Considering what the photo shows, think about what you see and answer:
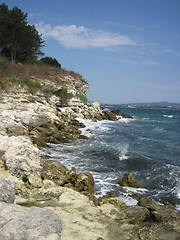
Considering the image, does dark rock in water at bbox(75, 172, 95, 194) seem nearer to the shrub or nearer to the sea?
the sea

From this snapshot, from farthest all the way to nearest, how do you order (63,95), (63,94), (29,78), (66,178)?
(63,95) < (63,94) < (29,78) < (66,178)

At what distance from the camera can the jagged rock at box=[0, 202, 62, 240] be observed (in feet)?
10.9

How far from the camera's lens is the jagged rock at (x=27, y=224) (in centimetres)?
331

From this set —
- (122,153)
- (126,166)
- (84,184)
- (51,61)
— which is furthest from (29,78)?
(51,61)

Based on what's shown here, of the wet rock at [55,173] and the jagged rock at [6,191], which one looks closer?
the jagged rock at [6,191]

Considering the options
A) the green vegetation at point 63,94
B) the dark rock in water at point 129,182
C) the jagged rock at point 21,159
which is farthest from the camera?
the green vegetation at point 63,94

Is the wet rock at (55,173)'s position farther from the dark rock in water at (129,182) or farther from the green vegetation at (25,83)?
the green vegetation at (25,83)

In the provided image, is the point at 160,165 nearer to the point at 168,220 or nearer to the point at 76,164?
the point at 76,164

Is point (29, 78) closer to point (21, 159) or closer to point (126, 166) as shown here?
point (126, 166)

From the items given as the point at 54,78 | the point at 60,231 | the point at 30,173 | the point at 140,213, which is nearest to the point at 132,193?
the point at 140,213

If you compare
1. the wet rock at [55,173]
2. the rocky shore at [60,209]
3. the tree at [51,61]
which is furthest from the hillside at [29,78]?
the rocky shore at [60,209]

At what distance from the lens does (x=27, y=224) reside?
140 inches

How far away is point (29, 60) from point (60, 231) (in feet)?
111

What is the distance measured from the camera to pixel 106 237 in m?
4.02
